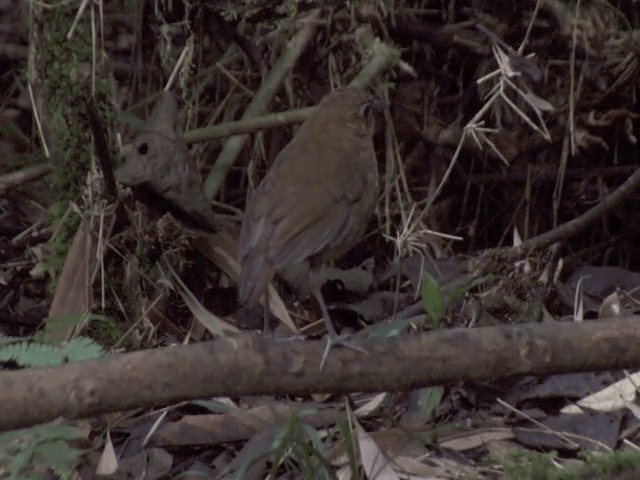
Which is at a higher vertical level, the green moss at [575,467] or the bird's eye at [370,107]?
the bird's eye at [370,107]

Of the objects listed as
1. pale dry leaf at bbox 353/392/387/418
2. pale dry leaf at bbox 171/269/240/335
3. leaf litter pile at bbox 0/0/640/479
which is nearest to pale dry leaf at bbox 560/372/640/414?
leaf litter pile at bbox 0/0/640/479

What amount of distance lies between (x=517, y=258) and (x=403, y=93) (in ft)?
3.49

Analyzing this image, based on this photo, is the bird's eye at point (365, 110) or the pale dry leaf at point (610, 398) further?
the bird's eye at point (365, 110)

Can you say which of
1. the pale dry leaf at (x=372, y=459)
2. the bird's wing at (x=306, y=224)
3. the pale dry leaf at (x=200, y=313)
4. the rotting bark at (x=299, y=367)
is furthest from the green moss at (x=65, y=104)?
the rotting bark at (x=299, y=367)

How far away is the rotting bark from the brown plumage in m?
0.57

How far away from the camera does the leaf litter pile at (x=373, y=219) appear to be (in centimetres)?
360

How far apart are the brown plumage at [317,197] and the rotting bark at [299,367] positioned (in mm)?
572

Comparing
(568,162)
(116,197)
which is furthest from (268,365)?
(568,162)

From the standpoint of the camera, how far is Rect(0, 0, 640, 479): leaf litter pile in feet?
11.8

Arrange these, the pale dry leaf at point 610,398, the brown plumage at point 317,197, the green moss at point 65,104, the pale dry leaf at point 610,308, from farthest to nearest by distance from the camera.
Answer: the green moss at point 65,104 → the pale dry leaf at point 610,308 → the brown plumage at point 317,197 → the pale dry leaf at point 610,398

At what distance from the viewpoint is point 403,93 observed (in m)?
5.03

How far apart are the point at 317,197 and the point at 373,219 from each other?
3.62 ft

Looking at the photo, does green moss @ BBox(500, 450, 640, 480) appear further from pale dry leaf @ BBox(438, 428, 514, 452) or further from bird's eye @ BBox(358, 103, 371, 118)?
bird's eye @ BBox(358, 103, 371, 118)

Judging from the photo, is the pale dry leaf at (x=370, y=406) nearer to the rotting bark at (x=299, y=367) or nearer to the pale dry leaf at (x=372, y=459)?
the pale dry leaf at (x=372, y=459)
